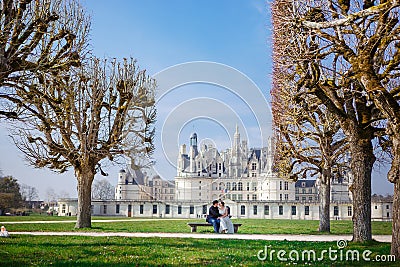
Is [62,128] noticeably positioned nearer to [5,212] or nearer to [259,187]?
[5,212]

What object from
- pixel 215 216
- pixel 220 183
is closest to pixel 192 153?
pixel 220 183

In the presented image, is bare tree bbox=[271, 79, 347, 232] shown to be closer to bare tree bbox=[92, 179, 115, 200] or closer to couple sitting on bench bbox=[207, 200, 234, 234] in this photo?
couple sitting on bench bbox=[207, 200, 234, 234]

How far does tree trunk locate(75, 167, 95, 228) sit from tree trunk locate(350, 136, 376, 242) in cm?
1181

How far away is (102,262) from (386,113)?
650 cm

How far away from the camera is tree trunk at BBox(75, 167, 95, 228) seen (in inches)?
773

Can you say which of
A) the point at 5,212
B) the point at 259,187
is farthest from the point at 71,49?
the point at 259,187

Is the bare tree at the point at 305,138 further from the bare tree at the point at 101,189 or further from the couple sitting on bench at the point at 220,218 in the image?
the bare tree at the point at 101,189

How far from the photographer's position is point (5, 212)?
5169 centimetres

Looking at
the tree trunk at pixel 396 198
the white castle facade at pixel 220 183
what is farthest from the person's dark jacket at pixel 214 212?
the white castle facade at pixel 220 183

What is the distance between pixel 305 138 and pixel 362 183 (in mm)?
6504

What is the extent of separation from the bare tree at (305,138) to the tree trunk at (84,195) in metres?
8.77

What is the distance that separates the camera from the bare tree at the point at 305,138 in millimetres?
16469

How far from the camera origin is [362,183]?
41.1 ft

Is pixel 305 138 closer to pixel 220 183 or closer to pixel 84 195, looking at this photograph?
pixel 84 195
